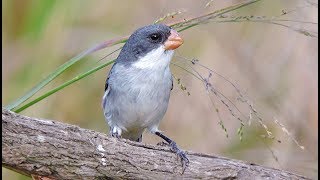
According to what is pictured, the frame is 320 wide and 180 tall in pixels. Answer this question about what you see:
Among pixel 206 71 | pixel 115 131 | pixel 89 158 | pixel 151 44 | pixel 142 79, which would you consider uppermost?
pixel 206 71

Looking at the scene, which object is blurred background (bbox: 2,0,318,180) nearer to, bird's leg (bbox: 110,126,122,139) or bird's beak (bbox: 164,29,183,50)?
bird's leg (bbox: 110,126,122,139)

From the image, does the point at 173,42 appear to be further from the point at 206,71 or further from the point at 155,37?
the point at 206,71

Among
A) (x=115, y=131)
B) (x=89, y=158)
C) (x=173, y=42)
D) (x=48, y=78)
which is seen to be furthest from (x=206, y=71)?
(x=89, y=158)

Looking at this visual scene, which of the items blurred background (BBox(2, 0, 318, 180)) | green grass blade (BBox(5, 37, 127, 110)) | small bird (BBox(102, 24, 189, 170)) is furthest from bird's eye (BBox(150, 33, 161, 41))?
blurred background (BBox(2, 0, 318, 180))

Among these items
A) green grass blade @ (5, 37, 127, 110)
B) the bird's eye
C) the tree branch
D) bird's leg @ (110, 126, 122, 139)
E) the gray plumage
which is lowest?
the tree branch

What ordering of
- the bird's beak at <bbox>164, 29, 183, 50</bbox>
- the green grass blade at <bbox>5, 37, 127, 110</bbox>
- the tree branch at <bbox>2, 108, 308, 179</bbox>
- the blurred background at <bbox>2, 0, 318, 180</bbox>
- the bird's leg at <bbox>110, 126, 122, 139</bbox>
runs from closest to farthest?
1. the tree branch at <bbox>2, 108, 308, 179</bbox>
2. the green grass blade at <bbox>5, 37, 127, 110</bbox>
3. the bird's beak at <bbox>164, 29, 183, 50</bbox>
4. the bird's leg at <bbox>110, 126, 122, 139</bbox>
5. the blurred background at <bbox>2, 0, 318, 180</bbox>

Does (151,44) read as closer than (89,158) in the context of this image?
No
